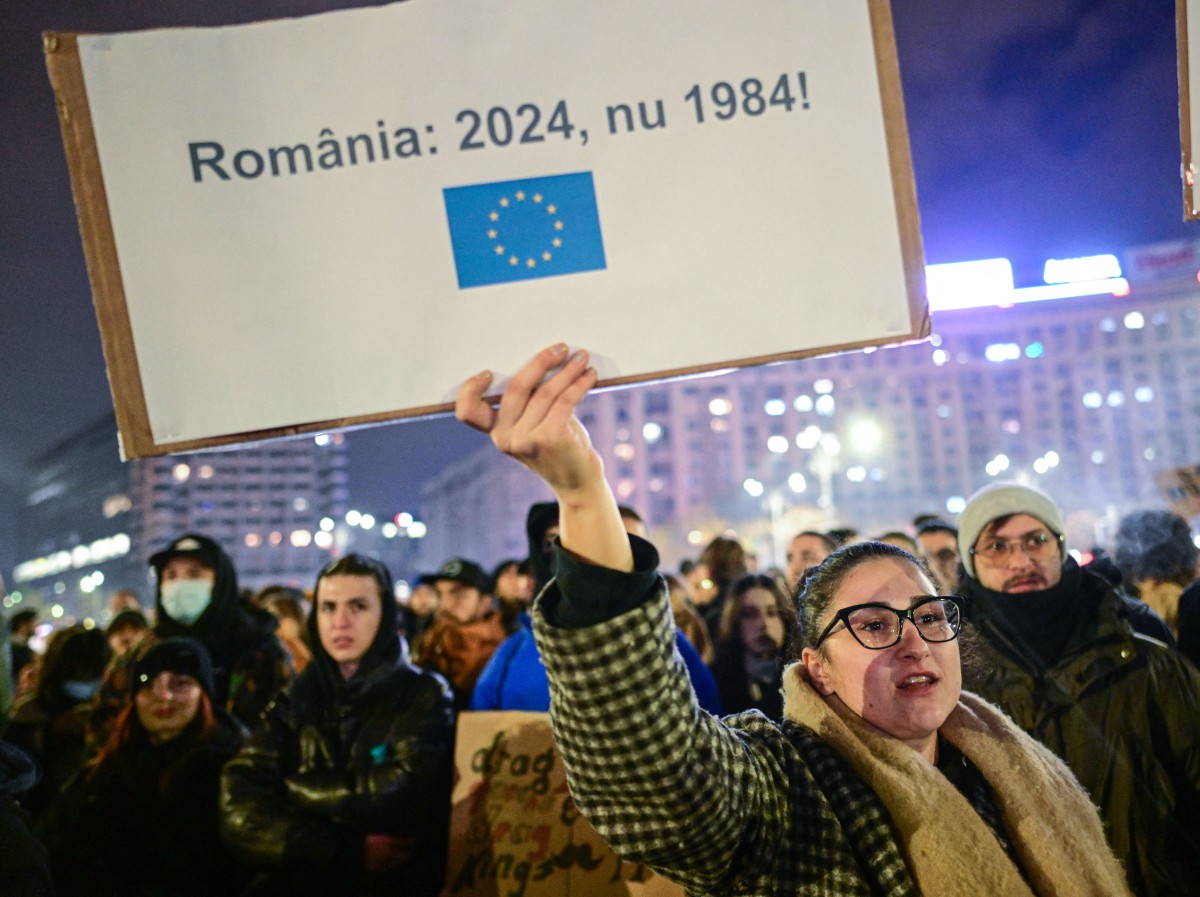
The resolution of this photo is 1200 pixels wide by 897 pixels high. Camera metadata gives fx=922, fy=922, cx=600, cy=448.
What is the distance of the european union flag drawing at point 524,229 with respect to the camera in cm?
210

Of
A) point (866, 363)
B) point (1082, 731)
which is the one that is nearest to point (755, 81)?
point (1082, 731)

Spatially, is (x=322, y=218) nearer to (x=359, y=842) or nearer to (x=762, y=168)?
(x=762, y=168)

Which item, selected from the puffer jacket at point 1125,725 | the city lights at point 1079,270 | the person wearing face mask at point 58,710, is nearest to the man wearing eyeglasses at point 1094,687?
Result: the puffer jacket at point 1125,725

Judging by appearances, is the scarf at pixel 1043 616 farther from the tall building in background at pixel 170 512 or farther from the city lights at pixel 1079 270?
the tall building in background at pixel 170 512

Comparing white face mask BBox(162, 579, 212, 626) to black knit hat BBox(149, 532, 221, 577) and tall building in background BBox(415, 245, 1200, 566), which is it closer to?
black knit hat BBox(149, 532, 221, 577)

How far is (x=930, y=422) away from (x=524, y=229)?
9317cm

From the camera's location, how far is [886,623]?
237 cm

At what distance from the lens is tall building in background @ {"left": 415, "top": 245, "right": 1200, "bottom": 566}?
7925 cm

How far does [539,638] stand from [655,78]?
4.35 ft

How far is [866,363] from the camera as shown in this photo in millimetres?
92500

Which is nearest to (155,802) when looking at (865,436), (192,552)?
(192,552)

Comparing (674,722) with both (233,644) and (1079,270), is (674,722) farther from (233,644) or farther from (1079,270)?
(1079,270)

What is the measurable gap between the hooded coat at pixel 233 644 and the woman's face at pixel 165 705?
3.61 ft

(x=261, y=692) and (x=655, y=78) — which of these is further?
(x=261, y=692)
